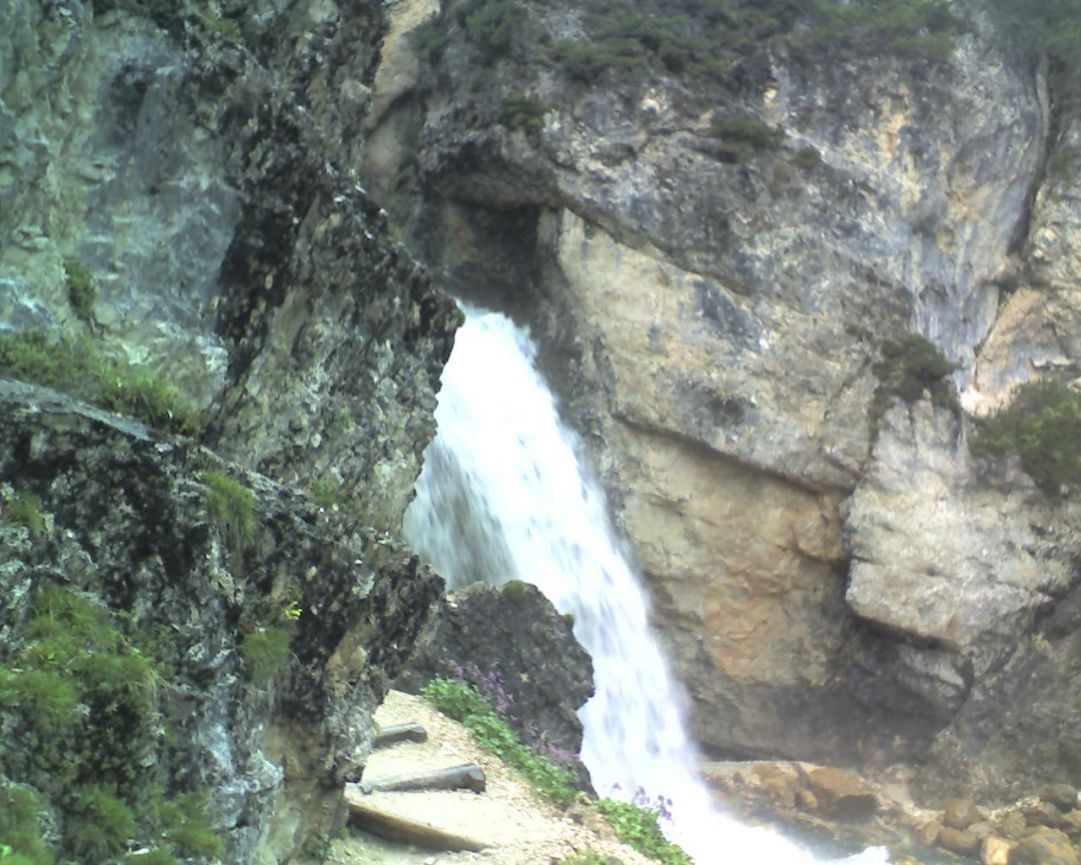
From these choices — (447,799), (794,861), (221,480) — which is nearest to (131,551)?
(221,480)

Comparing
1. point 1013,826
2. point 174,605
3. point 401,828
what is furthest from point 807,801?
point 174,605

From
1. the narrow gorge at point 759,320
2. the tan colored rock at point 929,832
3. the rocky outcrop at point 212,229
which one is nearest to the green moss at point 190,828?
the rocky outcrop at point 212,229

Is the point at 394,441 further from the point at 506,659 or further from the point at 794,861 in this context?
the point at 794,861

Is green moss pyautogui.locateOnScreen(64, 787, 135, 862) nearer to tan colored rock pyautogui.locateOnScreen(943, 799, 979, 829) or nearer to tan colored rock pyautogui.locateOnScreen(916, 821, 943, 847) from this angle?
tan colored rock pyautogui.locateOnScreen(916, 821, 943, 847)

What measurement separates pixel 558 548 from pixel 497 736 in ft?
18.4

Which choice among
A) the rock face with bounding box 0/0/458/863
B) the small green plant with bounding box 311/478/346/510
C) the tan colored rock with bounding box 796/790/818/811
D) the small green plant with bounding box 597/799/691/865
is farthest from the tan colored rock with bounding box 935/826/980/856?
the small green plant with bounding box 311/478/346/510

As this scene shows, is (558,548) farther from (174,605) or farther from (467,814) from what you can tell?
(174,605)

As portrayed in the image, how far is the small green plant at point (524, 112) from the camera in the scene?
18.7 m

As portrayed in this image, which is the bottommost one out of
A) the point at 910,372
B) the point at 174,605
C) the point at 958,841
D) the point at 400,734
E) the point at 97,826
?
the point at 97,826

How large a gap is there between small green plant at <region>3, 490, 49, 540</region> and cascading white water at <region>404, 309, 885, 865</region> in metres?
9.65

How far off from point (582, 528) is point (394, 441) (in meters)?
9.50

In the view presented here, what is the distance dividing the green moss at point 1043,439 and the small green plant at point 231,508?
1544cm

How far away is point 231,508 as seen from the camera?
5.60m

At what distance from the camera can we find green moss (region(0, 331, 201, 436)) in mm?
5469
